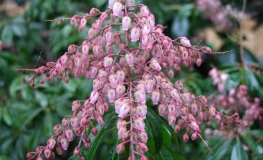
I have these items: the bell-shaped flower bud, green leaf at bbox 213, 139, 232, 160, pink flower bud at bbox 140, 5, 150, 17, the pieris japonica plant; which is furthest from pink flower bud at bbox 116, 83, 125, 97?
green leaf at bbox 213, 139, 232, 160

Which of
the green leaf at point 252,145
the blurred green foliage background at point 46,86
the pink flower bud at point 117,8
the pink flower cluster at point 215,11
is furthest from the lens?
the pink flower cluster at point 215,11

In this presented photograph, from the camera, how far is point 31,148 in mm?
1850

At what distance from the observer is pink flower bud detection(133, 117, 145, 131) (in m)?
0.83

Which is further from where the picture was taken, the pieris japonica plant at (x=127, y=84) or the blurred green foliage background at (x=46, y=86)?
the blurred green foliage background at (x=46, y=86)

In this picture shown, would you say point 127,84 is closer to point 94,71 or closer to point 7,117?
point 94,71

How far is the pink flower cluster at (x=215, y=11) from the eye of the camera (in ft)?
7.10

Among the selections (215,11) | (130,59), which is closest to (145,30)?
(130,59)

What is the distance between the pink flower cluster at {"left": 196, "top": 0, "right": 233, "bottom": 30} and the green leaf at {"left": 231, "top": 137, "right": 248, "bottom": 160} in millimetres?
891

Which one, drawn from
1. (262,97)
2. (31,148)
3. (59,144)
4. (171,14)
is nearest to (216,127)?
(262,97)

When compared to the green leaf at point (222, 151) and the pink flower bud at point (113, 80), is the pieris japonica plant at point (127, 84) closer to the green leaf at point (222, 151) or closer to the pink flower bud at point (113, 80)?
the pink flower bud at point (113, 80)

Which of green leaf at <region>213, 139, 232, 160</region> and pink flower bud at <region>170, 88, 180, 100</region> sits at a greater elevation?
pink flower bud at <region>170, 88, 180, 100</region>

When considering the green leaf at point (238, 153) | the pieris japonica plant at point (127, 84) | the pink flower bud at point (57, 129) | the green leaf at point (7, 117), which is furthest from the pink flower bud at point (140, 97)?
the green leaf at point (7, 117)

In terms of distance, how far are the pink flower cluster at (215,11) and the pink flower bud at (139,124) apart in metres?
1.45

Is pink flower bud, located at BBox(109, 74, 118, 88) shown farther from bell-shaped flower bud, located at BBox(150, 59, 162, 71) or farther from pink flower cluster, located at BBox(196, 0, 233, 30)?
pink flower cluster, located at BBox(196, 0, 233, 30)
